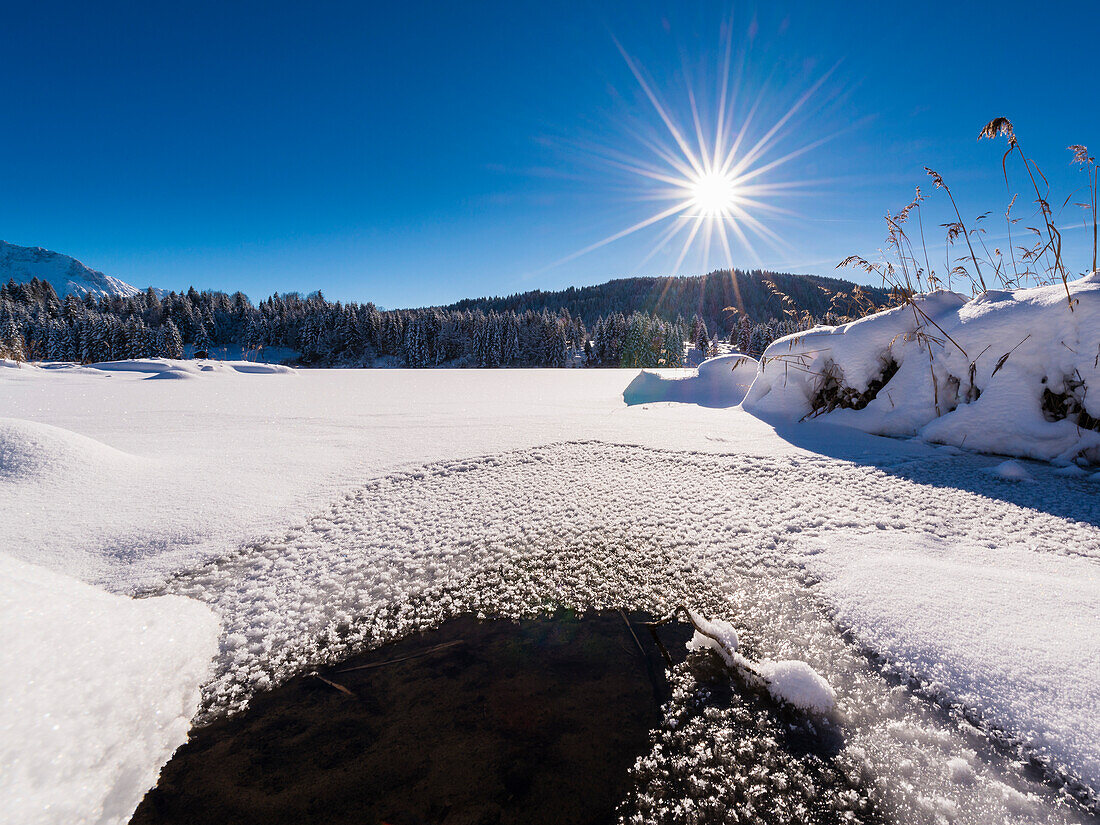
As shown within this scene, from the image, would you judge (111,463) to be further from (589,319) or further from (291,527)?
(589,319)

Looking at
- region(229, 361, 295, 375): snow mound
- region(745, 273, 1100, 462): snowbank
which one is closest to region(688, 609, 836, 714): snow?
region(745, 273, 1100, 462): snowbank

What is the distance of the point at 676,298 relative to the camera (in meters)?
111

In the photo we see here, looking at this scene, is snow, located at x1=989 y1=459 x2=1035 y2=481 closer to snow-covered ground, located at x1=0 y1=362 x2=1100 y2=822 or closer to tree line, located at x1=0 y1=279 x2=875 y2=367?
snow-covered ground, located at x1=0 y1=362 x2=1100 y2=822

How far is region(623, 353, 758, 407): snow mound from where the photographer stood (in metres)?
6.77

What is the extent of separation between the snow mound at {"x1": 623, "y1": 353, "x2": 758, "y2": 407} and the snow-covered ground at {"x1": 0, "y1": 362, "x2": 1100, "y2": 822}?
2.92 meters

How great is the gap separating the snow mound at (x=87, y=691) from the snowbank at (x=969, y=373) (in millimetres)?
5153

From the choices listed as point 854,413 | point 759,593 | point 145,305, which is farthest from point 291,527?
point 145,305

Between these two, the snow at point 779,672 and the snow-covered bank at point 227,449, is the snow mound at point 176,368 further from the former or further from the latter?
the snow at point 779,672

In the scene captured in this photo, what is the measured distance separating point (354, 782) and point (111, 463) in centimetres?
300

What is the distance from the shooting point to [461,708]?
51.3 inches

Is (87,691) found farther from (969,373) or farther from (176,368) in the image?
(176,368)

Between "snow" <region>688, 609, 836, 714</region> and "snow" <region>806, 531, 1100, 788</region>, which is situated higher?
"snow" <region>806, 531, 1100, 788</region>

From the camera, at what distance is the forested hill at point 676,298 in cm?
9925

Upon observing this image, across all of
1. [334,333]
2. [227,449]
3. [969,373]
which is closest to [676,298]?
[334,333]
